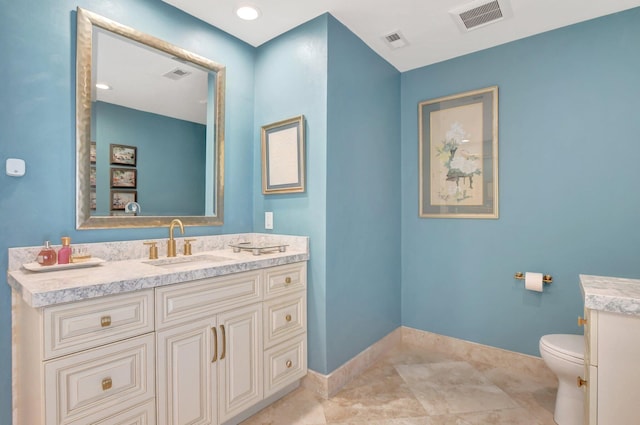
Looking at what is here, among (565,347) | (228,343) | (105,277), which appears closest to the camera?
(105,277)

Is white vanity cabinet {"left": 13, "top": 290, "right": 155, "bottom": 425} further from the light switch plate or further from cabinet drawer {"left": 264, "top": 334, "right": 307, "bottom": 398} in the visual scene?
cabinet drawer {"left": 264, "top": 334, "right": 307, "bottom": 398}

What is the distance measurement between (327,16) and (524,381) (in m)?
2.91

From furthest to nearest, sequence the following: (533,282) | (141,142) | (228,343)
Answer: (533,282), (141,142), (228,343)

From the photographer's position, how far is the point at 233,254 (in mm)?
2102

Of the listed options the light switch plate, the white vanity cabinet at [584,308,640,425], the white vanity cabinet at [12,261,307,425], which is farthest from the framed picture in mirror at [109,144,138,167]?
the white vanity cabinet at [584,308,640,425]

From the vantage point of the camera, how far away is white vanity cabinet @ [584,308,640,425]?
134 centimetres

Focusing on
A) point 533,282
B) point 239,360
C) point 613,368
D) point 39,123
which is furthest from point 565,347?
point 39,123

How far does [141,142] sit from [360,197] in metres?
1.53

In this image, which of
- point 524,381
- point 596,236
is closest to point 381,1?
point 596,236

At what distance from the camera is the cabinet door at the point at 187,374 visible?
1.41m

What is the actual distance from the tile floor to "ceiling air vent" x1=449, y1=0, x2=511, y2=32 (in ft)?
8.36

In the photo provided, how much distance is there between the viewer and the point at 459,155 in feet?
9.02

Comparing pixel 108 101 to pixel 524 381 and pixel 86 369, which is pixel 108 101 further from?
pixel 524 381

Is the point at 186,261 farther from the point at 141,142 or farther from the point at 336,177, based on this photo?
the point at 336,177
